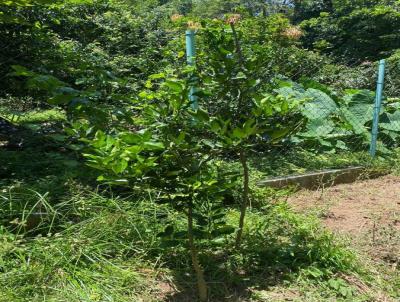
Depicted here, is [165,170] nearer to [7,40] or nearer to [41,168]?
[41,168]

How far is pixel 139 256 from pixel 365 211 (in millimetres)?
2153

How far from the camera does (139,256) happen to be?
8.98 ft

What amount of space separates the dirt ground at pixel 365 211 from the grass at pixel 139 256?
23 centimetres

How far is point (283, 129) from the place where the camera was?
98.6 inches

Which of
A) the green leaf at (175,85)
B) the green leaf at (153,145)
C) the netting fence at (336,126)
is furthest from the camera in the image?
the netting fence at (336,126)

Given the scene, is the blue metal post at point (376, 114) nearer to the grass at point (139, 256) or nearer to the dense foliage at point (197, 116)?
the dense foliage at point (197, 116)

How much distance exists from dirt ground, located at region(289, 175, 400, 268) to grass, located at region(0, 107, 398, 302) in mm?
230

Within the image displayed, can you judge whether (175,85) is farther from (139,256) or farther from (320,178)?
(320,178)

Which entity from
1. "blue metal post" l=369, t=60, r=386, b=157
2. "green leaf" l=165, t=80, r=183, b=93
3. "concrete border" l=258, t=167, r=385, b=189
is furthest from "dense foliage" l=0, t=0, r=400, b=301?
"concrete border" l=258, t=167, r=385, b=189

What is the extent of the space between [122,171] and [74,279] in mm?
712

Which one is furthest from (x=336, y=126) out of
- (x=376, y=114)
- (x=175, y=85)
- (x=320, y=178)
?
(x=175, y=85)

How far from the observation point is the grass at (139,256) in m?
2.41

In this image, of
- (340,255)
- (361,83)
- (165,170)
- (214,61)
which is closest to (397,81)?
(361,83)

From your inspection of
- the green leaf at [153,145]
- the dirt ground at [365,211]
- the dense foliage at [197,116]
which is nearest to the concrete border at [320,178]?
the dirt ground at [365,211]
